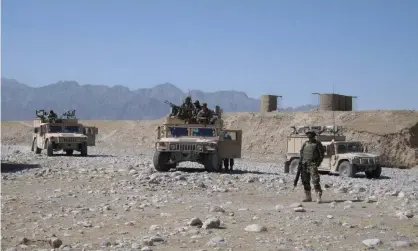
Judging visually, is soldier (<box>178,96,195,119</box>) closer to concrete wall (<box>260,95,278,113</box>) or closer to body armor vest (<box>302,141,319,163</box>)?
body armor vest (<box>302,141,319,163</box>)

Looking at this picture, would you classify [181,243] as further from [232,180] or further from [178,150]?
[178,150]

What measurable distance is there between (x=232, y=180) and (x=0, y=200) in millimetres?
6670

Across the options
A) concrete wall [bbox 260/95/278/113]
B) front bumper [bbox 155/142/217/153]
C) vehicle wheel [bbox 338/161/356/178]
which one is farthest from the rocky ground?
concrete wall [bbox 260/95/278/113]

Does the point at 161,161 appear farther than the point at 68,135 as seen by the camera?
No

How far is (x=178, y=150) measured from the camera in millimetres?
18984

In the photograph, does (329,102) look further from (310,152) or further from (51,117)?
(310,152)

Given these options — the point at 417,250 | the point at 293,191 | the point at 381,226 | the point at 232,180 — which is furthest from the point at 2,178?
the point at 417,250

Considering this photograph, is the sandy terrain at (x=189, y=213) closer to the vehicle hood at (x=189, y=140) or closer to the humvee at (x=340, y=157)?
the vehicle hood at (x=189, y=140)

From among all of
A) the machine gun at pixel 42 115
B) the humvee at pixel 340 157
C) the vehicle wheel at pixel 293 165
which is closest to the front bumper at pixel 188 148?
the vehicle wheel at pixel 293 165

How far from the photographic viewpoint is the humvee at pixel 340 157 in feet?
68.5

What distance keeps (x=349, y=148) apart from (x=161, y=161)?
23.3 ft

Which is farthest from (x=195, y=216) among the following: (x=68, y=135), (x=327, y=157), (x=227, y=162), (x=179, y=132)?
(x=68, y=135)

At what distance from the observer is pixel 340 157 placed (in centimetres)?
2134

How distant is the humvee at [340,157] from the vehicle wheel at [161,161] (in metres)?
5.18
